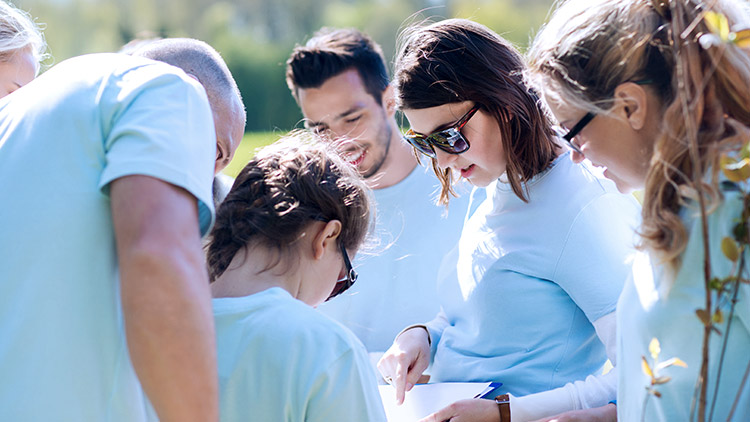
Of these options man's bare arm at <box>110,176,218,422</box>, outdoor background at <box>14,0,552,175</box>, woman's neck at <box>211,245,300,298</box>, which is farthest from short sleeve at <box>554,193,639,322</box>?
outdoor background at <box>14,0,552,175</box>

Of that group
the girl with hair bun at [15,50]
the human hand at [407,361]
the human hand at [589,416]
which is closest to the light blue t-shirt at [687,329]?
the human hand at [589,416]

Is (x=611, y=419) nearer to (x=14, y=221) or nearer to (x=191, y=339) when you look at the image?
(x=191, y=339)

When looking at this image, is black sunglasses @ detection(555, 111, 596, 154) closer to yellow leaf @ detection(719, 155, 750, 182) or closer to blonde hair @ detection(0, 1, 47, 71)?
yellow leaf @ detection(719, 155, 750, 182)

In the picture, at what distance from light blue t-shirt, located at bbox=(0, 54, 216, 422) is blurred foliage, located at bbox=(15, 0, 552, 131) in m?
21.7

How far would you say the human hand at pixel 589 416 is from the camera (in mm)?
1982

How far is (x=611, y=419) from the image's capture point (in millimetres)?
2010

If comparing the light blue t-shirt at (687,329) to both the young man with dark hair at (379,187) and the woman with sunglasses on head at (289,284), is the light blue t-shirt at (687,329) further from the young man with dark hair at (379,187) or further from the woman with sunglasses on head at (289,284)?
the young man with dark hair at (379,187)

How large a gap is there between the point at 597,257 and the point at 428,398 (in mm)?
620

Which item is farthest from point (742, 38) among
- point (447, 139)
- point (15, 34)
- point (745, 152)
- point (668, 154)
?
point (15, 34)

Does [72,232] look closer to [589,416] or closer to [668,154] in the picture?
[668,154]

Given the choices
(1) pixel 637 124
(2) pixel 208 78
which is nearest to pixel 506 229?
(1) pixel 637 124

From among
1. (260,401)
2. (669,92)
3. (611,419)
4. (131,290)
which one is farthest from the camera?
(611,419)

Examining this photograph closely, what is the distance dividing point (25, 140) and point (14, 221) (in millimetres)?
142

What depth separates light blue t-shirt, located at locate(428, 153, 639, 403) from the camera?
207 cm
